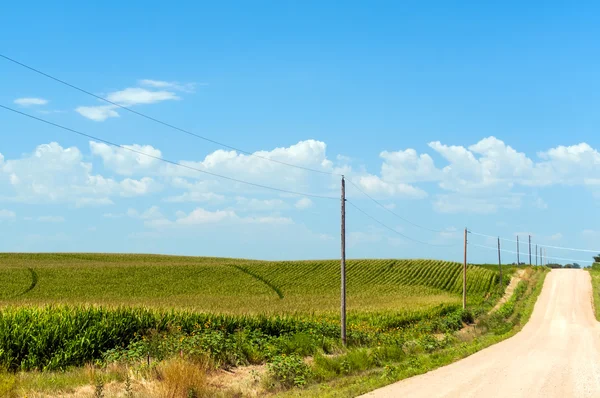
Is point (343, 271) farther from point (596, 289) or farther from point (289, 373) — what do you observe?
point (596, 289)

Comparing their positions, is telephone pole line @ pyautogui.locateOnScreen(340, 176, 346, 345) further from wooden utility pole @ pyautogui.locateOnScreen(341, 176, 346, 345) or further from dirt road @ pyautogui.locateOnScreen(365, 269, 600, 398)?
dirt road @ pyautogui.locateOnScreen(365, 269, 600, 398)

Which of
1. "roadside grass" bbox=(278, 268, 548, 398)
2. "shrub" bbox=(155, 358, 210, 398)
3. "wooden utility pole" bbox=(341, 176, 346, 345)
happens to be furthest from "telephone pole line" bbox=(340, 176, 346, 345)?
"shrub" bbox=(155, 358, 210, 398)

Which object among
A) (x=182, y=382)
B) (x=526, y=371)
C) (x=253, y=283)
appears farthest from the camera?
(x=253, y=283)

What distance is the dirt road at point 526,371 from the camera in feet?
58.4

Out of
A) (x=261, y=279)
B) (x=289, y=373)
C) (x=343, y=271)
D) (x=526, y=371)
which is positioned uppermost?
(x=343, y=271)

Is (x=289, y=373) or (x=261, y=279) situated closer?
(x=289, y=373)

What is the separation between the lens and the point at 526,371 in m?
22.5

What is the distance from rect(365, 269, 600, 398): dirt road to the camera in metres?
17.8

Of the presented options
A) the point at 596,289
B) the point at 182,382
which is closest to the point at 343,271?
the point at 182,382

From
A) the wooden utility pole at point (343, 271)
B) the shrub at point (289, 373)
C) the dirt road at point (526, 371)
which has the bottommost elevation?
the dirt road at point (526, 371)

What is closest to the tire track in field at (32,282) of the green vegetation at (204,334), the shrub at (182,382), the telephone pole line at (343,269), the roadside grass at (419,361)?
the green vegetation at (204,334)

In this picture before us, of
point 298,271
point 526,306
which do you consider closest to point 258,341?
point 526,306

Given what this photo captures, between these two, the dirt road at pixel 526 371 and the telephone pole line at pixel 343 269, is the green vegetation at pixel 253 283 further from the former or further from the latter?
the telephone pole line at pixel 343 269

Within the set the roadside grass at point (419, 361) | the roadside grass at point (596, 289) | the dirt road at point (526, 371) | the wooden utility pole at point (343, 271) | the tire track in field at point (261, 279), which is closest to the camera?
the roadside grass at point (419, 361)
